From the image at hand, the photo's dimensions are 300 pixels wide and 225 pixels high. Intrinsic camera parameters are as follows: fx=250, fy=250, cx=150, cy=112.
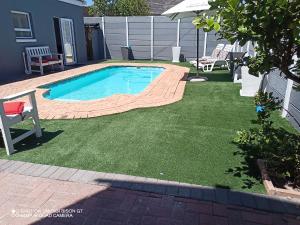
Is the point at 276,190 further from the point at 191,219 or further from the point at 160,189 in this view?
the point at 160,189

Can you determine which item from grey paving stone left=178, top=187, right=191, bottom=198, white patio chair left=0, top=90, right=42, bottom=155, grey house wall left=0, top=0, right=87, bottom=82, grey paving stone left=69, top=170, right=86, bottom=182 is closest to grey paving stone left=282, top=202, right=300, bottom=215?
grey paving stone left=178, top=187, right=191, bottom=198

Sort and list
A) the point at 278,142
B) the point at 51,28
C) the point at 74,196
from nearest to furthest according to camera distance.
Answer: the point at 74,196 → the point at 278,142 → the point at 51,28

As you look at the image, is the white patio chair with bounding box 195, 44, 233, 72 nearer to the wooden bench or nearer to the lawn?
the lawn

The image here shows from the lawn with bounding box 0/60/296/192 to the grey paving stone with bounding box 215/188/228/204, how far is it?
13cm

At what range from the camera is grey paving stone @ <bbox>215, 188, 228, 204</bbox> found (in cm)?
260

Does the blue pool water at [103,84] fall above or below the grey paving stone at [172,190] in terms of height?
below

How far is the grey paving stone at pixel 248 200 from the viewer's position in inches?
99.8

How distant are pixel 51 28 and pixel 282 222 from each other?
1283cm

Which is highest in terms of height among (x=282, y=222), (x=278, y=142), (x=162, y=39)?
(x=162, y=39)

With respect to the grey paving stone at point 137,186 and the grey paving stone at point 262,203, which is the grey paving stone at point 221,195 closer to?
the grey paving stone at point 262,203

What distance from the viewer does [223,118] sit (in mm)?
5016

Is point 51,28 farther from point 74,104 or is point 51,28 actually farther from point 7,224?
point 7,224

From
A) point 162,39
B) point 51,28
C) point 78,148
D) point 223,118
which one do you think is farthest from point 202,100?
point 162,39

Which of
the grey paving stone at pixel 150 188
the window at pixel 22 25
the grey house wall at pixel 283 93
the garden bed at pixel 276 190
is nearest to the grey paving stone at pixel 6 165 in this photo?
the grey paving stone at pixel 150 188
